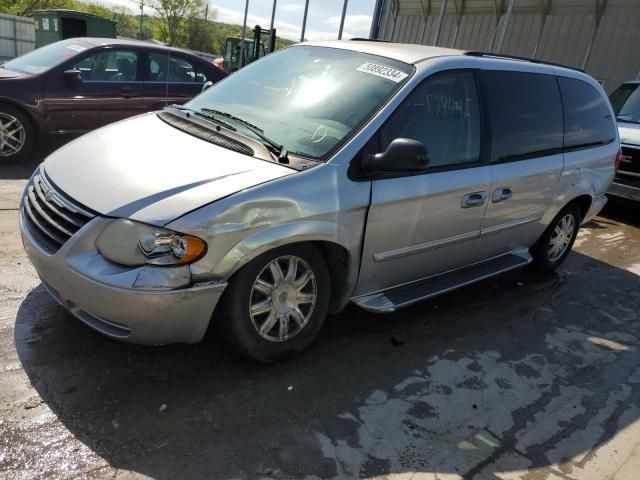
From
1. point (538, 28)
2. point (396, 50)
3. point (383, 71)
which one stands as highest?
point (538, 28)

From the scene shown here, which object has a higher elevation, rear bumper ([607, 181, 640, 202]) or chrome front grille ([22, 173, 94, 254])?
chrome front grille ([22, 173, 94, 254])

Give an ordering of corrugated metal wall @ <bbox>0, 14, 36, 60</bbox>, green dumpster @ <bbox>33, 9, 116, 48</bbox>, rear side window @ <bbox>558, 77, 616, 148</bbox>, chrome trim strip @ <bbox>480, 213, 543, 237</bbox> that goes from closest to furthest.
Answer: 1. chrome trim strip @ <bbox>480, 213, 543, 237</bbox>
2. rear side window @ <bbox>558, 77, 616, 148</bbox>
3. green dumpster @ <bbox>33, 9, 116, 48</bbox>
4. corrugated metal wall @ <bbox>0, 14, 36, 60</bbox>

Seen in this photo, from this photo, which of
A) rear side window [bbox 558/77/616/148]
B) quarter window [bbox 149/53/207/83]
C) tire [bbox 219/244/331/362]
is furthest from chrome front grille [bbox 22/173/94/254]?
quarter window [bbox 149/53/207/83]

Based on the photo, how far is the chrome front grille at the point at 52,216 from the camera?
8.90ft

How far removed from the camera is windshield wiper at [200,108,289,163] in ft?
9.93

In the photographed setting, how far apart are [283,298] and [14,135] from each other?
17.6 ft

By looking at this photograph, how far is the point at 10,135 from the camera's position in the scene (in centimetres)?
672

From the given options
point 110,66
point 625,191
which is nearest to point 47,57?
point 110,66

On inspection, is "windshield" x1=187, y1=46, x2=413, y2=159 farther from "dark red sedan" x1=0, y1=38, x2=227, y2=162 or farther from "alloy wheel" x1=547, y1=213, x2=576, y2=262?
"dark red sedan" x1=0, y1=38, x2=227, y2=162

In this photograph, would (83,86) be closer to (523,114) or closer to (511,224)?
(523,114)

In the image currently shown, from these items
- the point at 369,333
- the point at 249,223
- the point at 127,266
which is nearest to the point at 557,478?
the point at 369,333

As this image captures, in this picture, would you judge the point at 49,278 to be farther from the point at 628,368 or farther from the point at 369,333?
the point at 628,368

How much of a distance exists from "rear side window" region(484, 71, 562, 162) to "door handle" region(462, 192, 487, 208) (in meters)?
0.31

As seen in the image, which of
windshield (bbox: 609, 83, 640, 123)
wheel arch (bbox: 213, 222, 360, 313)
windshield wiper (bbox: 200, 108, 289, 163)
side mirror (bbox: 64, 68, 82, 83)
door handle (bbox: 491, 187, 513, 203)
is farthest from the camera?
windshield (bbox: 609, 83, 640, 123)
